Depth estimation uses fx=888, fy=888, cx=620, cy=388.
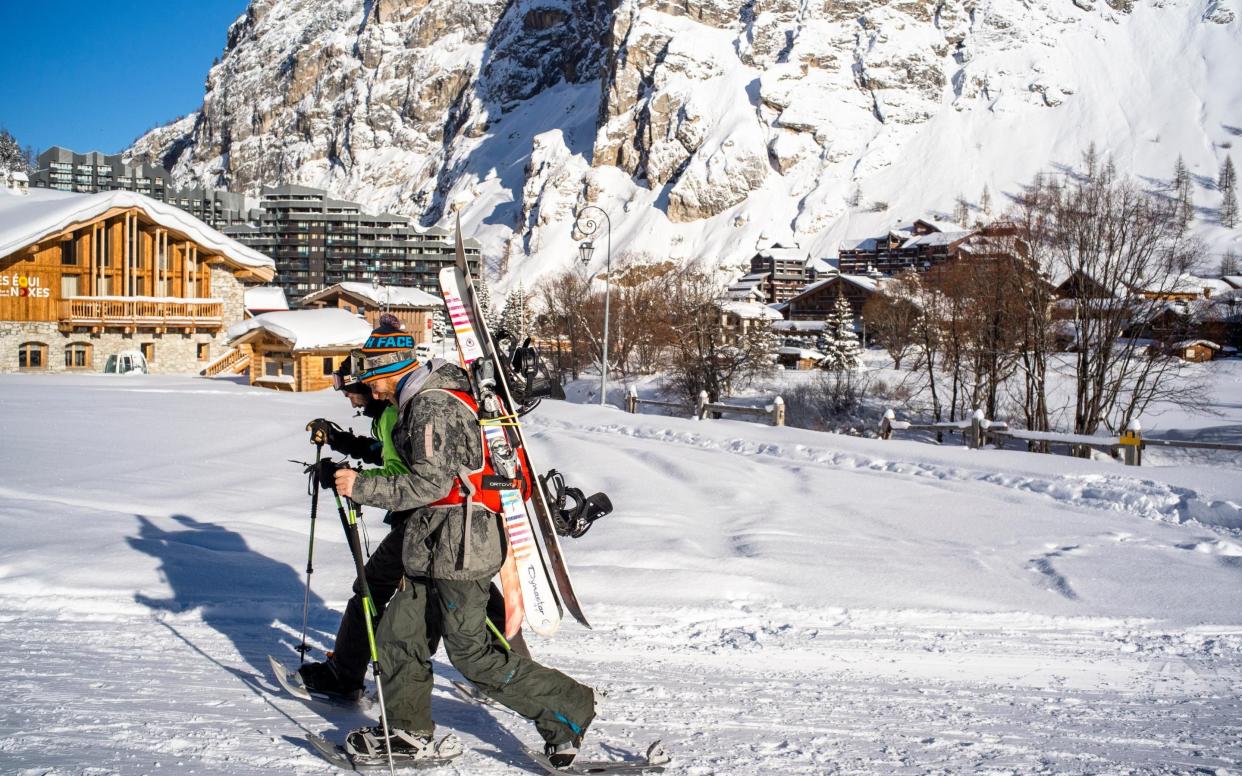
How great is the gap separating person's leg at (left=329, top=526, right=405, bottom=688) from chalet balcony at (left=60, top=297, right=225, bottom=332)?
30.8 m

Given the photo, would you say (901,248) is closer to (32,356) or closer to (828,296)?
(828,296)

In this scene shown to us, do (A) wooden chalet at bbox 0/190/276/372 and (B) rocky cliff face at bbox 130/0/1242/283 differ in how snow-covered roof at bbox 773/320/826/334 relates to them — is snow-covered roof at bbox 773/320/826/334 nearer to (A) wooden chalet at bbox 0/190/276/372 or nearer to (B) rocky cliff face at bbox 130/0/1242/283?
(A) wooden chalet at bbox 0/190/276/372

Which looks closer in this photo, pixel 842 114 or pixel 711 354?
pixel 711 354

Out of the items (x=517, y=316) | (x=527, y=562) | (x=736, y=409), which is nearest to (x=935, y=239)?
(x=517, y=316)

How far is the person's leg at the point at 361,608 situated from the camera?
14.1 feet

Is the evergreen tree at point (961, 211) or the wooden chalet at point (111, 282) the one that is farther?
the evergreen tree at point (961, 211)

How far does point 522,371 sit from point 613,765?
1.83 meters

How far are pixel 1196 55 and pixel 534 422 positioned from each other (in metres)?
152

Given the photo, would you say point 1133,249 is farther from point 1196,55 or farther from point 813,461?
point 1196,55

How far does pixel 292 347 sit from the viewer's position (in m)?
28.7

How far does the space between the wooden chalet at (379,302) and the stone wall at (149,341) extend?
1488cm

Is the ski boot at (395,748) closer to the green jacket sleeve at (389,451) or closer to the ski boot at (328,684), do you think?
the ski boot at (328,684)

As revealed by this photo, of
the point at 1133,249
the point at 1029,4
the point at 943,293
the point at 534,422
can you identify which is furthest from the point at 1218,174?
the point at 534,422

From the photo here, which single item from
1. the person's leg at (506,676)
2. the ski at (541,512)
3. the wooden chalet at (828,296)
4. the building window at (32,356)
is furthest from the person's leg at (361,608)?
the wooden chalet at (828,296)
